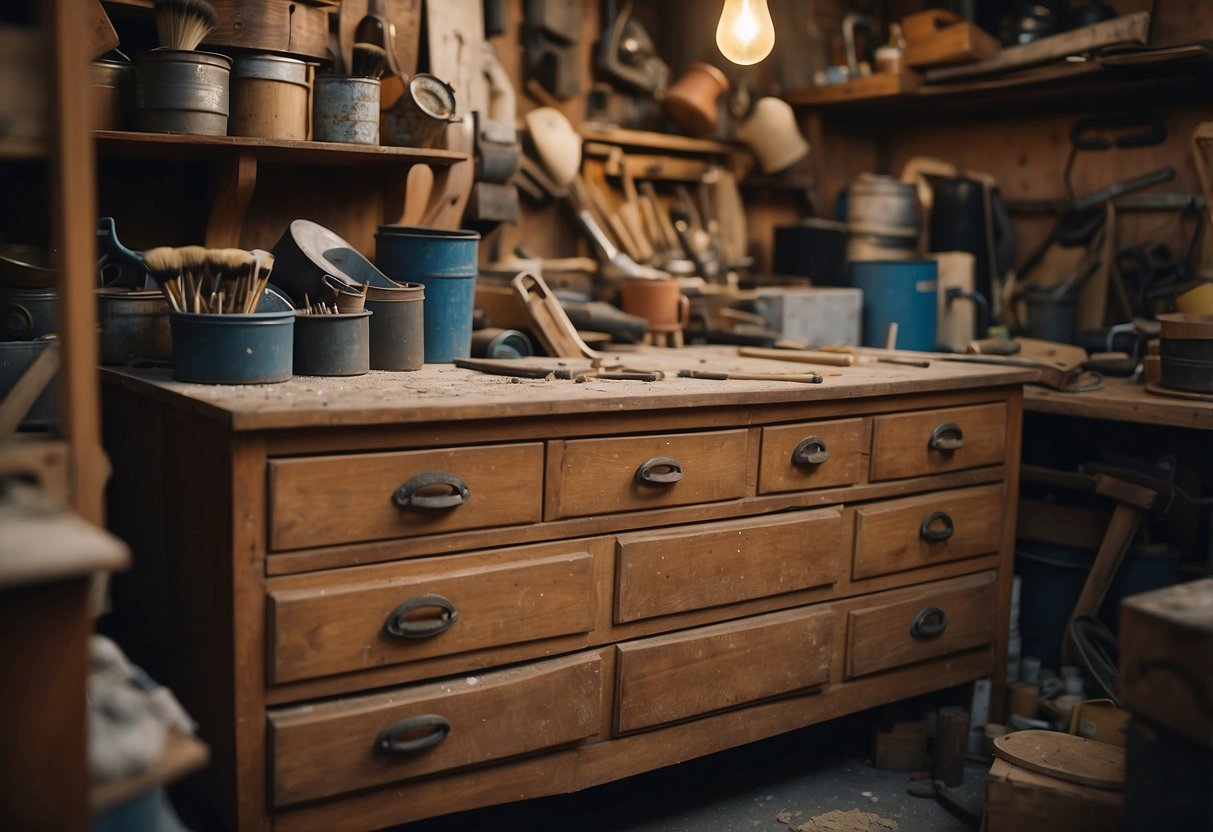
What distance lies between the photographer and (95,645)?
1.75m

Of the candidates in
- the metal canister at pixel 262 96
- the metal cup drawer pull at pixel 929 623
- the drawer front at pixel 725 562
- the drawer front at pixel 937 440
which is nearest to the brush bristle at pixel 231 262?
the metal canister at pixel 262 96

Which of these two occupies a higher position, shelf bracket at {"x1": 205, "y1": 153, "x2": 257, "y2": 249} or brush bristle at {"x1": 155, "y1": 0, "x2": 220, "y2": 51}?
brush bristle at {"x1": 155, "y1": 0, "x2": 220, "y2": 51}

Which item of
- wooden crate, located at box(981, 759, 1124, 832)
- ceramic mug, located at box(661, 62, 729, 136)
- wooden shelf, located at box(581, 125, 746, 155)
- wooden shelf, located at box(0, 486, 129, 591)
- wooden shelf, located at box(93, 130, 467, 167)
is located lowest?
wooden crate, located at box(981, 759, 1124, 832)

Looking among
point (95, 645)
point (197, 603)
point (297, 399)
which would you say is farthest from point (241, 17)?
point (95, 645)

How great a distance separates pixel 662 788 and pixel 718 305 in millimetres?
1699

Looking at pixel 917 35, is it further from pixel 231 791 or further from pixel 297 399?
pixel 231 791

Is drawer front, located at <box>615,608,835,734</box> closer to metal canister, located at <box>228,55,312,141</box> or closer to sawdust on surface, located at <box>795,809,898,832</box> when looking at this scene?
sawdust on surface, located at <box>795,809,898,832</box>

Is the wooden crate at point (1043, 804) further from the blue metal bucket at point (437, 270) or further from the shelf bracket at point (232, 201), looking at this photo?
the shelf bracket at point (232, 201)

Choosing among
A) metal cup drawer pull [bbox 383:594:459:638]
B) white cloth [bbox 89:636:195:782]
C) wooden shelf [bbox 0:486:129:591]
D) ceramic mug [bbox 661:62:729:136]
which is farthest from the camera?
ceramic mug [bbox 661:62:729:136]

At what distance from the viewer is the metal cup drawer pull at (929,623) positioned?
9.95 feet

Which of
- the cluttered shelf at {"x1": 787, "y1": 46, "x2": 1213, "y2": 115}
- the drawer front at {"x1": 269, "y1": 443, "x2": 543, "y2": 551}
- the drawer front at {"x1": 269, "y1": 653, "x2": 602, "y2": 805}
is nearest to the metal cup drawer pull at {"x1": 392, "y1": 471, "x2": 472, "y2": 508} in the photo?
the drawer front at {"x1": 269, "y1": 443, "x2": 543, "y2": 551}

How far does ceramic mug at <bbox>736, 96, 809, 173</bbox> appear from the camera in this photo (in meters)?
4.52

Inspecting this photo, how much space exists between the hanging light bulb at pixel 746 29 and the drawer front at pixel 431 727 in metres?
1.65

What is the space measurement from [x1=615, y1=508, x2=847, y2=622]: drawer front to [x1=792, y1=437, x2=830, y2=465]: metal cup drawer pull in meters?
0.13
